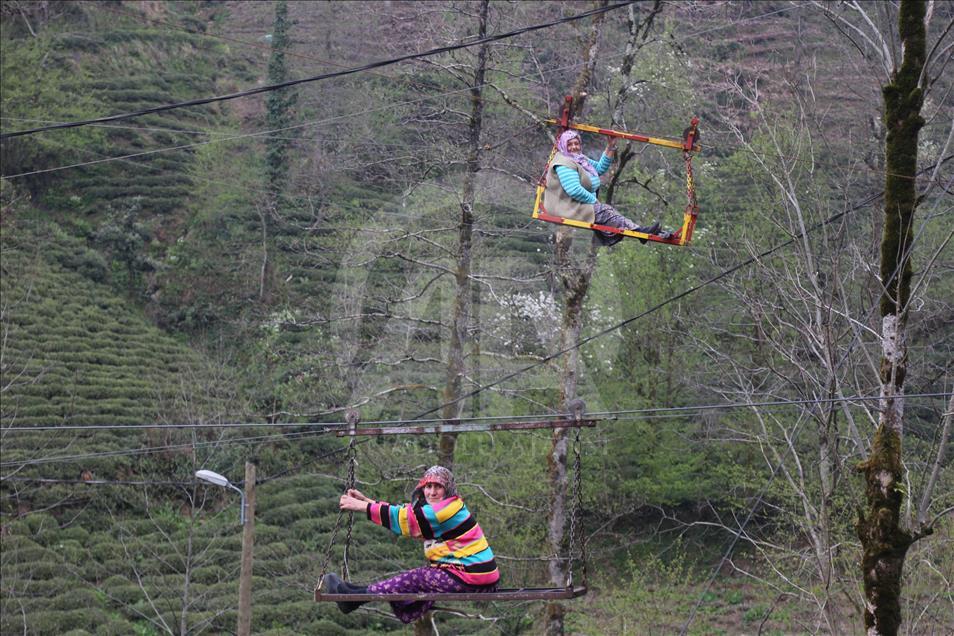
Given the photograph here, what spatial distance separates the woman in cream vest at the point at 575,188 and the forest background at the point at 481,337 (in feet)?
4.17

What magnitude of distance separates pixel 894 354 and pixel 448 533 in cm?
380

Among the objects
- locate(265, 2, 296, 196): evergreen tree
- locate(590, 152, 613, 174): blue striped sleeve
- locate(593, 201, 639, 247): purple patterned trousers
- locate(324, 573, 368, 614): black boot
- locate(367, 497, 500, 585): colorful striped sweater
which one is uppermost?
locate(265, 2, 296, 196): evergreen tree

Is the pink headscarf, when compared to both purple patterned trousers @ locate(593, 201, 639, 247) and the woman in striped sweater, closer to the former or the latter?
purple patterned trousers @ locate(593, 201, 639, 247)

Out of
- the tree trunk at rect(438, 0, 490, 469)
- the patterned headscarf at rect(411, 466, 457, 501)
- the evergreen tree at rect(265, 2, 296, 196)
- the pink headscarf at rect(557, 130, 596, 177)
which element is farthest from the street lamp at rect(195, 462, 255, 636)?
the evergreen tree at rect(265, 2, 296, 196)

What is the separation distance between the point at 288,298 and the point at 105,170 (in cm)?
1059

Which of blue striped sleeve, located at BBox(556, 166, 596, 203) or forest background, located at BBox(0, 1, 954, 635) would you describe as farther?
forest background, located at BBox(0, 1, 954, 635)

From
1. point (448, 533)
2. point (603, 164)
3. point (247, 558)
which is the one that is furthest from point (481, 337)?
point (448, 533)

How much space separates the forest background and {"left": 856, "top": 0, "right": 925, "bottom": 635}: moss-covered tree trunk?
275mm

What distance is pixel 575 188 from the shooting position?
10602 millimetres

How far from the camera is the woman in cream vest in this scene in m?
10.6

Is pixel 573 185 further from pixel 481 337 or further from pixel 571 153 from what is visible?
pixel 481 337

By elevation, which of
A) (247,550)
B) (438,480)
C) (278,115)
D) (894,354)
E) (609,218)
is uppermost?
(278,115)

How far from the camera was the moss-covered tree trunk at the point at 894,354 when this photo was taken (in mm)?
8219

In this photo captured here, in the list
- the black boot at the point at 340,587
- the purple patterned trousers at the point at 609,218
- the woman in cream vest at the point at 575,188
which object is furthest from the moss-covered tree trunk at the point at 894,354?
the black boot at the point at 340,587
